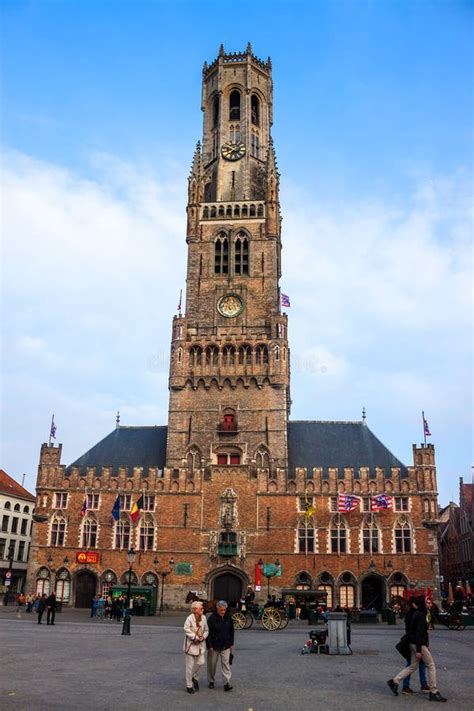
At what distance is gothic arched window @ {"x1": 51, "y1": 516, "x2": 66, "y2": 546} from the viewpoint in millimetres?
51094

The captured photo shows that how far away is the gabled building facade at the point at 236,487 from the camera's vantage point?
48.4 m

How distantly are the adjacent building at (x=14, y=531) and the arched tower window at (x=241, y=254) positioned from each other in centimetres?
3423

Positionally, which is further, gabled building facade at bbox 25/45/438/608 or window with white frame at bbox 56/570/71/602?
window with white frame at bbox 56/570/71/602

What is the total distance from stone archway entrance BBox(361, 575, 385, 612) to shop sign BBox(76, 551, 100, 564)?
20704 mm

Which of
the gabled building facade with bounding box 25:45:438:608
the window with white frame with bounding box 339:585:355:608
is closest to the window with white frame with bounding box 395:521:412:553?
the gabled building facade with bounding box 25:45:438:608

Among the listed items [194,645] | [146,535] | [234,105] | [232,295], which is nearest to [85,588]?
[146,535]

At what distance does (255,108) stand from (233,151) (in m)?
7.08

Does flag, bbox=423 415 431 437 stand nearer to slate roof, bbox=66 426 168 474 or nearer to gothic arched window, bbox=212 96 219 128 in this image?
slate roof, bbox=66 426 168 474

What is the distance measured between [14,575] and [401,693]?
62.8 m

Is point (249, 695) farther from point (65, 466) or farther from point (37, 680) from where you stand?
point (65, 466)

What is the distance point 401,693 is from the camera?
12.9 m

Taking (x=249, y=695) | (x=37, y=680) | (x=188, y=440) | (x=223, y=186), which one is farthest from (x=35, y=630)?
(x=223, y=186)

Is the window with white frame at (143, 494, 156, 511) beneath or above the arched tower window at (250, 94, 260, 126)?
beneath

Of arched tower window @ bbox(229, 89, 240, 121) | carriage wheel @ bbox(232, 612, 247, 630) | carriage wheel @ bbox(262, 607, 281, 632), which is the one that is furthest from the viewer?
arched tower window @ bbox(229, 89, 240, 121)
